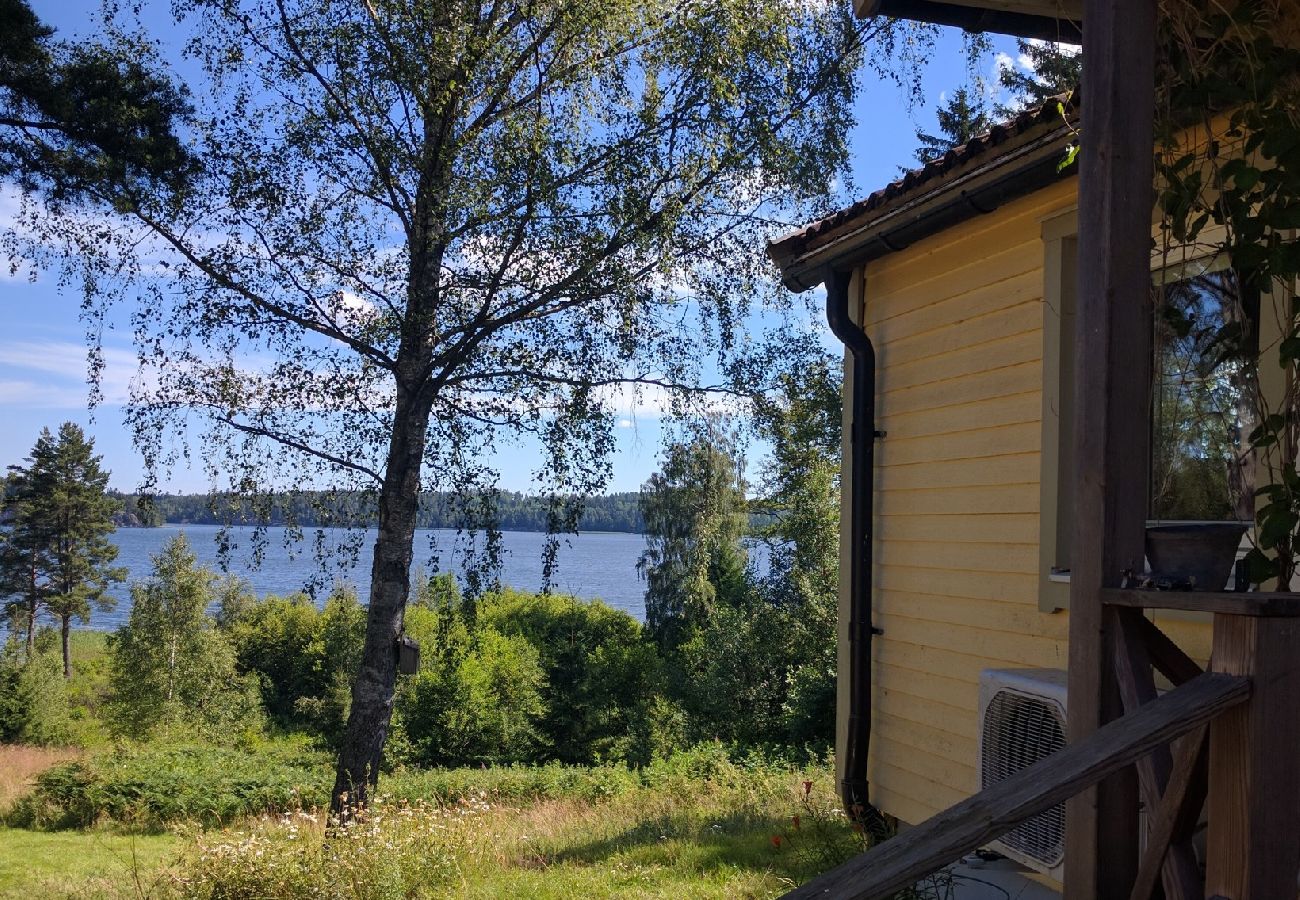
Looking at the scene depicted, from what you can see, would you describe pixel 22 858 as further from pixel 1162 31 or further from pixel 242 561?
pixel 1162 31

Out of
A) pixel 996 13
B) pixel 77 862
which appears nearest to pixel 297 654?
pixel 77 862

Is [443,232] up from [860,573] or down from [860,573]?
up

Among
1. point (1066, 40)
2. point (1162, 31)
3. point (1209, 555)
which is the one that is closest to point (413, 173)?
point (1066, 40)

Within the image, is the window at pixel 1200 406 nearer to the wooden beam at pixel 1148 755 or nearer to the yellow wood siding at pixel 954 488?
the yellow wood siding at pixel 954 488

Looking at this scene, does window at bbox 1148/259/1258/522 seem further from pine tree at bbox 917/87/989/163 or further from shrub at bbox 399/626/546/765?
shrub at bbox 399/626/546/765

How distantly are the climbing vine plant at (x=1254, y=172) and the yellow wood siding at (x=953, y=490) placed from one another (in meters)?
1.43

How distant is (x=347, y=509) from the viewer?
10070mm

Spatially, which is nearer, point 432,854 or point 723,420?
point 432,854

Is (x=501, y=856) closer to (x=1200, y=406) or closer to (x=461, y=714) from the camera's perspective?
(x=1200, y=406)

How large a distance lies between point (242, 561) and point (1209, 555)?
9129mm

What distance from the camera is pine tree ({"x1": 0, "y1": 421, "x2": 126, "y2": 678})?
4056 cm

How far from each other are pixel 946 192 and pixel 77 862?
11517mm

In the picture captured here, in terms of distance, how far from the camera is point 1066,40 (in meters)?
3.84

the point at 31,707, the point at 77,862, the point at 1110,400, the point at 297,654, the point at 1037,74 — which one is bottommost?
the point at 31,707
